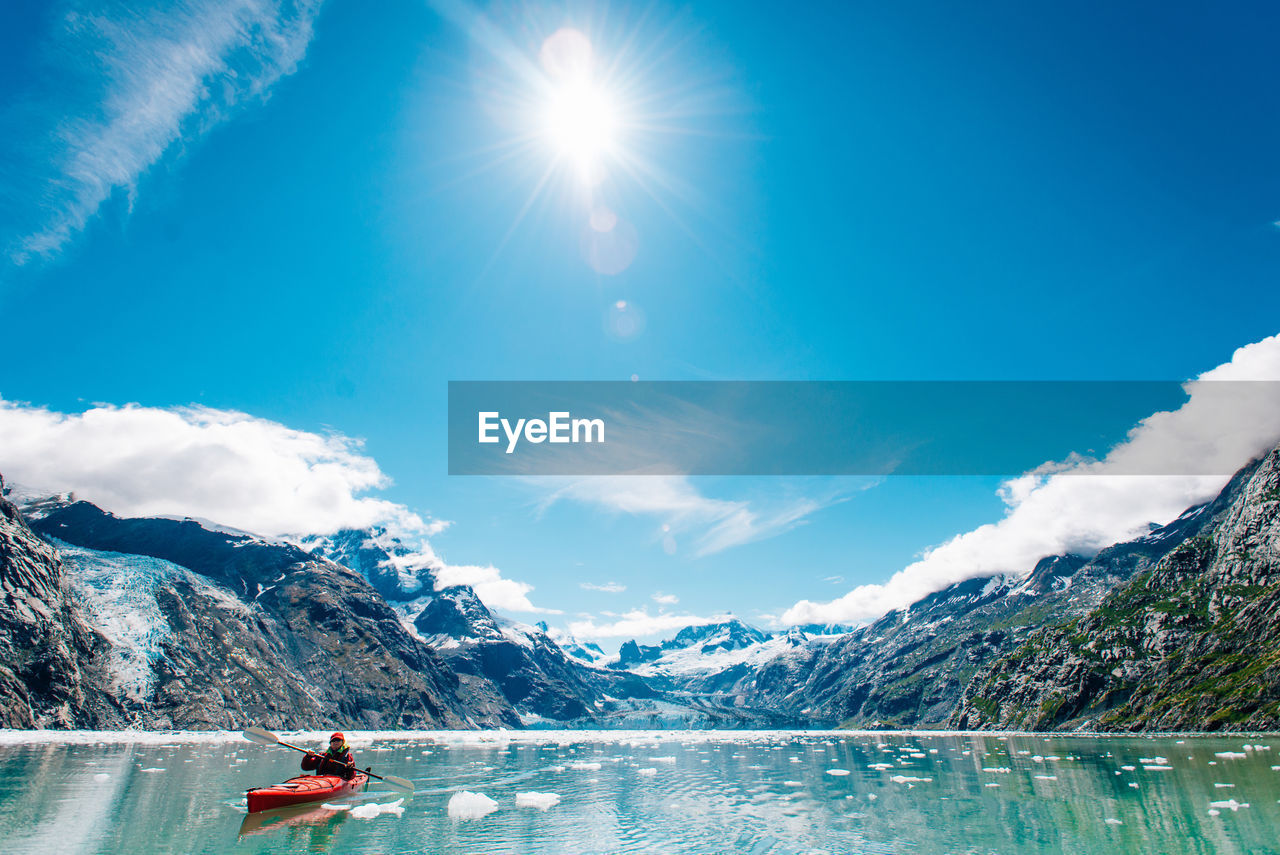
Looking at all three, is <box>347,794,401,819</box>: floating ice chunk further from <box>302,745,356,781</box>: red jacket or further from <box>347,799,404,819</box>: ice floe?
<box>302,745,356,781</box>: red jacket

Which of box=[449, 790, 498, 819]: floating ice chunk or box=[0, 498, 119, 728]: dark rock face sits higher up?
box=[0, 498, 119, 728]: dark rock face

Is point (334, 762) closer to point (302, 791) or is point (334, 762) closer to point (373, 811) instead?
point (302, 791)

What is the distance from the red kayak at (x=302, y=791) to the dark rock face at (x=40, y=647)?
15823cm

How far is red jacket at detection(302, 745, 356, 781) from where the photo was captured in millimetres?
39656

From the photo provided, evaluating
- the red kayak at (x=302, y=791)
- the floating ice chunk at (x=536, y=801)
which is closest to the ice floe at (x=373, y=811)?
the red kayak at (x=302, y=791)

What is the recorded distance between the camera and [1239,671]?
160m

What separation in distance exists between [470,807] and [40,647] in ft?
639

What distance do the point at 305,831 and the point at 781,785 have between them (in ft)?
124

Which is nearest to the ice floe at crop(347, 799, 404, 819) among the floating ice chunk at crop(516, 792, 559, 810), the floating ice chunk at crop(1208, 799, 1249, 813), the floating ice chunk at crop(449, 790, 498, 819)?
the floating ice chunk at crop(449, 790, 498, 819)

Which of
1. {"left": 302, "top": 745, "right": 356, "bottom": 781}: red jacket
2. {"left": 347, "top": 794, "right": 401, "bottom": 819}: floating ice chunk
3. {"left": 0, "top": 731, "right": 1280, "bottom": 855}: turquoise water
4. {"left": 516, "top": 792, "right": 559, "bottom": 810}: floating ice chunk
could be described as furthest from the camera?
{"left": 516, "top": 792, "right": 559, "bottom": 810}: floating ice chunk

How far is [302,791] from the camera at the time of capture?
1394 inches

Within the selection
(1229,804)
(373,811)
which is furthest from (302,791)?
(1229,804)

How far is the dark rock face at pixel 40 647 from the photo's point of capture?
148875 millimetres

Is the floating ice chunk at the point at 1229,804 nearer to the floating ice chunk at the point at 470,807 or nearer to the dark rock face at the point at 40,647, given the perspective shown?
the floating ice chunk at the point at 470,807
